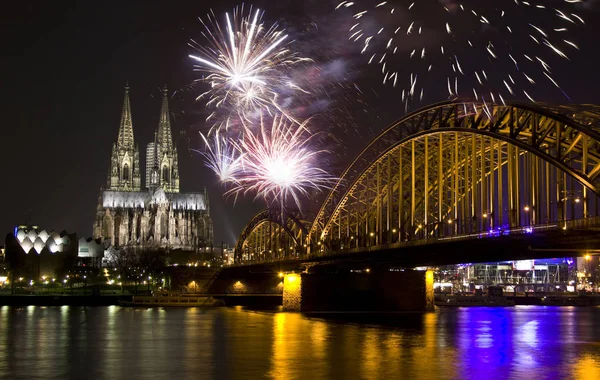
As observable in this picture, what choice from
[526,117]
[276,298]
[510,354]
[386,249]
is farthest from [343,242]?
[510,354]

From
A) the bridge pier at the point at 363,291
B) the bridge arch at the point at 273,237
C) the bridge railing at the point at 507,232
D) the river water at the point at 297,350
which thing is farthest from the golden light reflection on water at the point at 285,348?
the bridge arch at the point at 273,237

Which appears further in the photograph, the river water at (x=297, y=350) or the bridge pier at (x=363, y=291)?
the bridge pier at (x=363, y=291)

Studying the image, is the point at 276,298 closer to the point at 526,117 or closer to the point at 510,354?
the point at 526,117

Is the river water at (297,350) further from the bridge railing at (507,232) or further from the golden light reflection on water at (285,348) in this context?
the bridge railing at (507,232)

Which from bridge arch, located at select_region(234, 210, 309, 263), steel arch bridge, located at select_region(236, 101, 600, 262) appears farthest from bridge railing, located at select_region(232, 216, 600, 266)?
bridge arch, located at select_region(234, 210, 309, 263)

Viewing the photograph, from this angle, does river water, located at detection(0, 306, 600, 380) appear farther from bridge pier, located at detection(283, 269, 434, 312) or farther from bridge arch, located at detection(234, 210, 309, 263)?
bridge arch, located at detection(234, 210, 309, 263)

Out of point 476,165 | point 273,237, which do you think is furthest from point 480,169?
point 273,237
